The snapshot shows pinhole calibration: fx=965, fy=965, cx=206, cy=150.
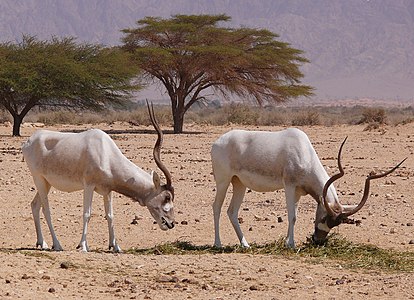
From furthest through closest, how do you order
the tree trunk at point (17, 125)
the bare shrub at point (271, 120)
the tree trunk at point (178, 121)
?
the bare shrub at point (271, 120)
the tree trunk at point (178, 121)
the tree trunk at point (17, 125)

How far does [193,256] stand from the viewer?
1036cm

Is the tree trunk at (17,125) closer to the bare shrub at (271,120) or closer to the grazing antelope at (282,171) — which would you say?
the bare shrub at (271,120)

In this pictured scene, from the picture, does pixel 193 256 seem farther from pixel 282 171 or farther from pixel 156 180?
pixel 282 171

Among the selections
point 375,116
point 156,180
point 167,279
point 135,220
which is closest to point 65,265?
point 167,279

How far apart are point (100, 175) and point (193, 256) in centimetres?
153

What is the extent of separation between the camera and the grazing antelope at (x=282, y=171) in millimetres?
11125

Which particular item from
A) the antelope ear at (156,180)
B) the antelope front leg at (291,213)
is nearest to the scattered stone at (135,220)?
the antelope ear at (156,180)

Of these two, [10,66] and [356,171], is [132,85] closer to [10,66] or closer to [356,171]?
[10,66]

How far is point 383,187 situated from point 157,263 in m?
8.99

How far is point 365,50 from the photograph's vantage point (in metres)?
179

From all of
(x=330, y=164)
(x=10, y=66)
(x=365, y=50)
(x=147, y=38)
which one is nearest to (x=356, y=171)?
(x=330, y=164)

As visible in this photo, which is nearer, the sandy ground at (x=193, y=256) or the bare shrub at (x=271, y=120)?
the sandy ground at (x=193, y=256)

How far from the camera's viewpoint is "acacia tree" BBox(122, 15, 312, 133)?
4403cm

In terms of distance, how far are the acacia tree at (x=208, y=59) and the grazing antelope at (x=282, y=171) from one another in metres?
31.5
